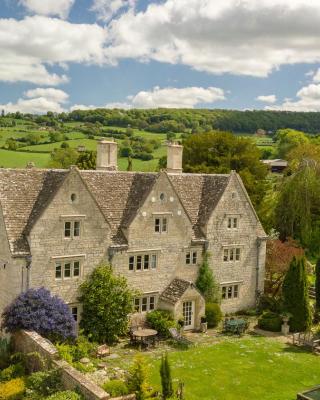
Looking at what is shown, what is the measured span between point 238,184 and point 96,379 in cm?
2105

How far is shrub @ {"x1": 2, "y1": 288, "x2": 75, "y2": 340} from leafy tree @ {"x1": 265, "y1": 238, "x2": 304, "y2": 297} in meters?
20.5

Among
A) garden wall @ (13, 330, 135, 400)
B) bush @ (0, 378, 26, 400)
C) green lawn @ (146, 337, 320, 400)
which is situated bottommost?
green lawn @ (146, 337, 320, 400)

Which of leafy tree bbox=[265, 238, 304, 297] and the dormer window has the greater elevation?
the dormer window

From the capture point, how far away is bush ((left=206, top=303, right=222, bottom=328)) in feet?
124

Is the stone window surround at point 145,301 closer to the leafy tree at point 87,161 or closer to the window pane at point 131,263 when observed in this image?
the window pane at point 131,263

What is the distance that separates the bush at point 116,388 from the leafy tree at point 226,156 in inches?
1643

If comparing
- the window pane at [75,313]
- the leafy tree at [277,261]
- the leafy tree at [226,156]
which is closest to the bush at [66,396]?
the window pane at [75,313]

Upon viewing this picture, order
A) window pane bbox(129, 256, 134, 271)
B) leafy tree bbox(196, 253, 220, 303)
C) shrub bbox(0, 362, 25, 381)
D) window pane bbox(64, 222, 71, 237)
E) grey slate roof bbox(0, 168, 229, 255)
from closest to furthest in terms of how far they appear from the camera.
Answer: shrub bbox(0, 362, 25, 381) < grey slate roof bbox(0, 168, 229, 255) < window pane bbox(64, 222, 71, 237) < window pane bbox(129, 256, 134, 271) < leafy tree bbox(196, 253, 220, 303)

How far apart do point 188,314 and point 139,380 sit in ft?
47.6

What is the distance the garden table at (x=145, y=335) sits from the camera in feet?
107

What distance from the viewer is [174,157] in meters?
43.0

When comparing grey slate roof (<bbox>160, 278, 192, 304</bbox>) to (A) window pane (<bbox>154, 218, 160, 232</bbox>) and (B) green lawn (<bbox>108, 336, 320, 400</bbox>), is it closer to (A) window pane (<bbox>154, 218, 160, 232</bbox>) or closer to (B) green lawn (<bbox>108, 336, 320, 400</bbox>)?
(B) green lawn (<bbox>108, 336, 320, 400</bbox>)

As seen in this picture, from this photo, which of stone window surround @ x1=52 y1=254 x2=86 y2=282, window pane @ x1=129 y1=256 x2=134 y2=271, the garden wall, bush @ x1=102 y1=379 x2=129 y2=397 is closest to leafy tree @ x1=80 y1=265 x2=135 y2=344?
stone window surround @ x1=52 y1=254 x2=86 y2=282

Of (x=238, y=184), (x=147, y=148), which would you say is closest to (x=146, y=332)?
(x=238, y=184)
